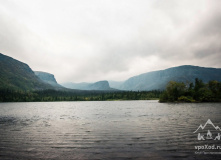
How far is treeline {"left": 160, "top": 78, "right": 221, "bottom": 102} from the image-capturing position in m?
152

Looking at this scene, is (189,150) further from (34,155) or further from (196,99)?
(196,99)

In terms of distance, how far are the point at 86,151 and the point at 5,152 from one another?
907cm

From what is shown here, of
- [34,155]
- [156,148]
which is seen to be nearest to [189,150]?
[156,148]

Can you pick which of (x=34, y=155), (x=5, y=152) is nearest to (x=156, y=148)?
(x=34, y=155)

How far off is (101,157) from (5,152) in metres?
11.1

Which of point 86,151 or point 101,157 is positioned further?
point 86,151

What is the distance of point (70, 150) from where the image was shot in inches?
659

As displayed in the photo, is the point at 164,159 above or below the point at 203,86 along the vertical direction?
below

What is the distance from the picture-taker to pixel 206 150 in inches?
622

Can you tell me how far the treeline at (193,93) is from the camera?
15188cm

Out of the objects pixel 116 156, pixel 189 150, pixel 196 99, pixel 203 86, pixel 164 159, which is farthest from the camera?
pixel 203 86

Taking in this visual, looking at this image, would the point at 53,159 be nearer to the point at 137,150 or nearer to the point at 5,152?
the point at 5,152

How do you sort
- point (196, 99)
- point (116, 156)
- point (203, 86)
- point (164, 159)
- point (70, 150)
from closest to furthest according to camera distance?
point (164, 159) → point (116, 156) → point (70, 150) → point (196, 99) → point (203, 86)

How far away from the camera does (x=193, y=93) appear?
6147 inches
